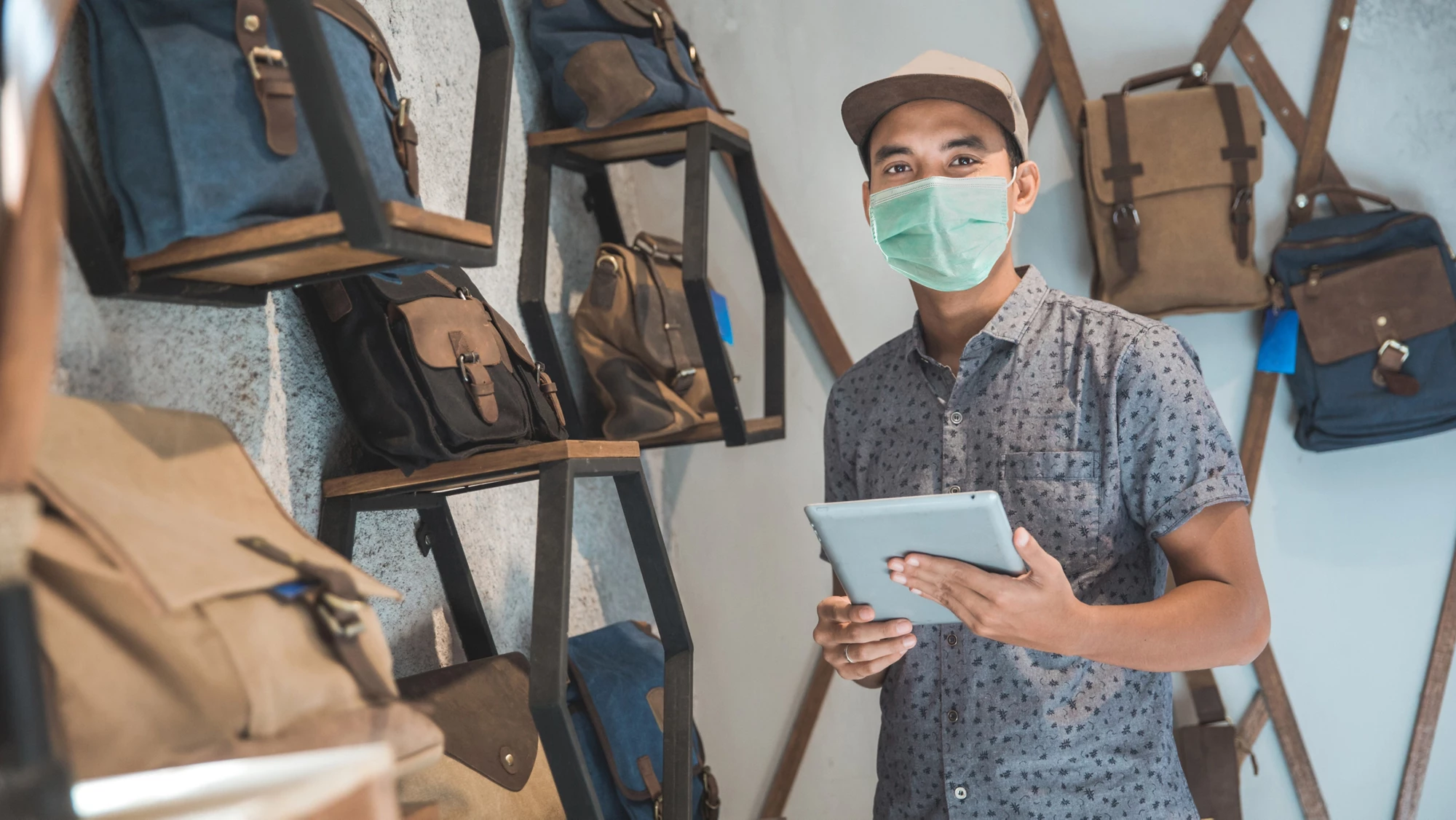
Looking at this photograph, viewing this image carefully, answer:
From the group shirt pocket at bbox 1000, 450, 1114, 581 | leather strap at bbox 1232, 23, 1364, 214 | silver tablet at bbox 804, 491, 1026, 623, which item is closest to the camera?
silver tablet at bbox 804, 491, 1026, 623

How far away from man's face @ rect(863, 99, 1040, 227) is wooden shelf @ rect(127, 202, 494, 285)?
0.74m

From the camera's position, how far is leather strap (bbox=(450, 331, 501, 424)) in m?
1.38

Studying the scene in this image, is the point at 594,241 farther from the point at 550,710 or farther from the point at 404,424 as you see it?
the point at 550,710

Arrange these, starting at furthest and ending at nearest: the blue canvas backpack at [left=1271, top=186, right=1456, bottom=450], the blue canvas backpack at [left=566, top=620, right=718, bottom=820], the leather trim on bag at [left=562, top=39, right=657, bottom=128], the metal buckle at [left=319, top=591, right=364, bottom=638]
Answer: the blue canvas backpack at [left=1271, top=186, right=1456, bottom=450] < the leather trim on bag at [left=562, top=39, right=657, bottom=128] < the blue canvas backpack at [left=566, top=620, right=718, bottom=820] < the metal buckle at [left=319, top=591, right=364, bottom=638]

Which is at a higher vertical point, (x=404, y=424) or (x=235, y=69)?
(x=235, y=69)

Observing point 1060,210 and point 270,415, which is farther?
point 1060,210

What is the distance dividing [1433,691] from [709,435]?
1789 mm

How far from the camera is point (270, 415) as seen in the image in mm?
1350

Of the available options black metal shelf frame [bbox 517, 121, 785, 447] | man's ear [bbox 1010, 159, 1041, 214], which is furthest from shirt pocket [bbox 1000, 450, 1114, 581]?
black metal shelf frame [bbox 517, 121, 785, 447]

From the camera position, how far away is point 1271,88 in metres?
2.49

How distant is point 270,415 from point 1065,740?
1.13 metres

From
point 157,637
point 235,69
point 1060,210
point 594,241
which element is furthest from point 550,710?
point 1060,210

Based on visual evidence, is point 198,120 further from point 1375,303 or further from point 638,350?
point 1375,303

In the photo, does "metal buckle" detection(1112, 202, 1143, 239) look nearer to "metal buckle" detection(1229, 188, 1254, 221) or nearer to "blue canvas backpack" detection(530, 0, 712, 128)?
"metal buckle" detection(1229, 188, 1254, 221)
